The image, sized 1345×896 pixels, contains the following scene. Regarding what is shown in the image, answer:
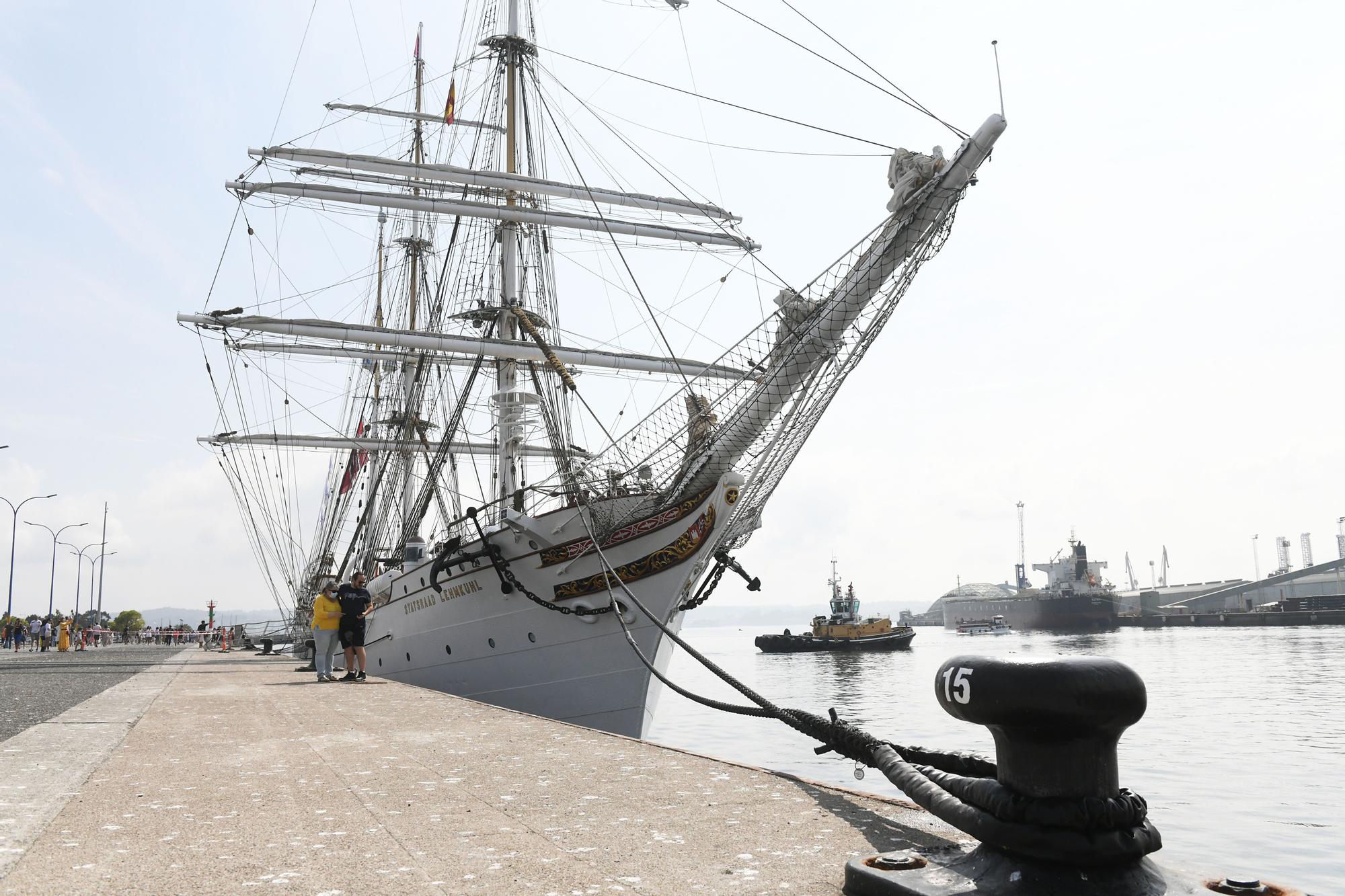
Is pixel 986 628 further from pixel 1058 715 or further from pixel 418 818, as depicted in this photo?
pixel 1058 715

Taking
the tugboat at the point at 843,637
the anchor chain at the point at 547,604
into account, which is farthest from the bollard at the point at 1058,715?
the tugboat at the point at 843,637

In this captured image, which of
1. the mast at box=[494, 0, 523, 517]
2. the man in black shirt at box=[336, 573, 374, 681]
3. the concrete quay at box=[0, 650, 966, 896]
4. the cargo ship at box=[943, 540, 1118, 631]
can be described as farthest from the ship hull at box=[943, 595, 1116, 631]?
the concrete quay at box=[0, 650, 966, 896]

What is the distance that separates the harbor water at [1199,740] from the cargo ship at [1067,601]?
1867 inches

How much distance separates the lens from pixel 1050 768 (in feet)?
8.06

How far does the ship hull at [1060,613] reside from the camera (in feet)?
303

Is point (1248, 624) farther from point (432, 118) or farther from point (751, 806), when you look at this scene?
point (751, 806)

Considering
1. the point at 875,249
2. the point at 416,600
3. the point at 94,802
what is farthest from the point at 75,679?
the point at 875,249

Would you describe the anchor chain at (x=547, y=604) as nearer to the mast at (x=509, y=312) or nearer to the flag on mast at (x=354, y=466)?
the mast at (x=509, y=312)

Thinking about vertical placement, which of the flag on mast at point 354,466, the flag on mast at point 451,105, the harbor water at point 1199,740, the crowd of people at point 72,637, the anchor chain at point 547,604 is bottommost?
the harbor water at point 1199,740

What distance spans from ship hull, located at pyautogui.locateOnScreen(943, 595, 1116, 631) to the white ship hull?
289 feet

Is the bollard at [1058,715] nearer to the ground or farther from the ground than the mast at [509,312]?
nearer to the ground

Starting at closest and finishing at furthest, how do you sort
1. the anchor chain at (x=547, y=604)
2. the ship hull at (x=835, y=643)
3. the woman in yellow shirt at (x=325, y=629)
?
1. the woman in yellow shirt at (x=325, y=629)
2. the anchor chain at (x=547, y=604)
3. the ship hull at (x=835, y=643)

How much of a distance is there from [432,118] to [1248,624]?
280ft

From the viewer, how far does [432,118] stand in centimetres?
3538
